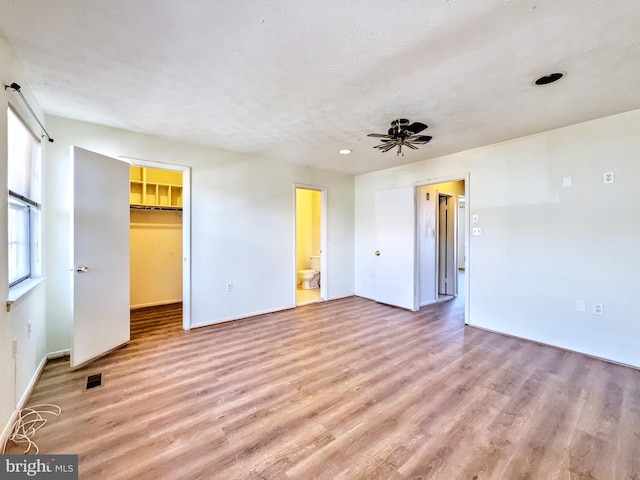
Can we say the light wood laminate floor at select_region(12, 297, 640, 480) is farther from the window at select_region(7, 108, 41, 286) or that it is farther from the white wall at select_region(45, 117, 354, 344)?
the window at select_region(7, 108, 41, 286)

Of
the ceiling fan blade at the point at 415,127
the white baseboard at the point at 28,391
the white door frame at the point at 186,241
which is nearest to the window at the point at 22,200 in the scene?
the white baseboard at the point at 28,391

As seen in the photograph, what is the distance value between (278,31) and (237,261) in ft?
10.1

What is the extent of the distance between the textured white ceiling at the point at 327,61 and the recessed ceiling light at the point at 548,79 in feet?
0.20

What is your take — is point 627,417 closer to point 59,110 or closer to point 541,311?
point 541,311

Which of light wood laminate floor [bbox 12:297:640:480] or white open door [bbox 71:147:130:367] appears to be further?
white open door [bbox 71:147:130:367]

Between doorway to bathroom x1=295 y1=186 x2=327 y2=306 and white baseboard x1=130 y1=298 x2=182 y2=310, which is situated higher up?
doorway to bathroom x1=295 y1=186 x2=327 y2=306

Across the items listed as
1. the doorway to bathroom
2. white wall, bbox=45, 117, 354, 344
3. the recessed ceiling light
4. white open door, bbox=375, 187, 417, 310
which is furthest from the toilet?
the recessed ceiling light

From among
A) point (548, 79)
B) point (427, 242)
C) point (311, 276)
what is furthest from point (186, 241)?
point (548, 79)

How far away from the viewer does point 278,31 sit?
1601mm

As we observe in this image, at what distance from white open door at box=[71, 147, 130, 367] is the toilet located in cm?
369

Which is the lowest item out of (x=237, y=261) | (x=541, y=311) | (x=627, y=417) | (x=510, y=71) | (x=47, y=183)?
(x=627, y=417)

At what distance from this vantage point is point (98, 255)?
9.07 feet

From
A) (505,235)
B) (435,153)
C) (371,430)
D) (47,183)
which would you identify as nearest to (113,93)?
(47,183)

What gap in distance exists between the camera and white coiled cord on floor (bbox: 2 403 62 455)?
1666 millimetres
